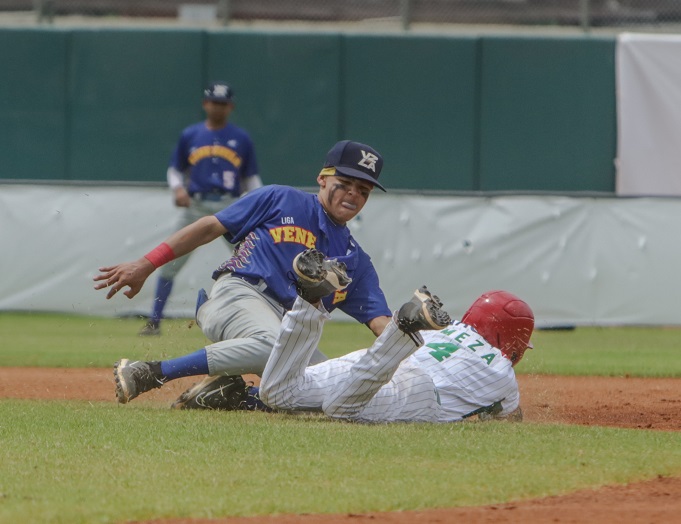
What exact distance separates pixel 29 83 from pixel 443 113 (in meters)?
4.46

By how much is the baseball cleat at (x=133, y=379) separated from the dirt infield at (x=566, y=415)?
2.65ft

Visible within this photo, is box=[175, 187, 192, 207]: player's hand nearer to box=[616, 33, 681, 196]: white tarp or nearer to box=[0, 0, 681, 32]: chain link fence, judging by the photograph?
box=[0, 0, 681, 32]: chain link fence

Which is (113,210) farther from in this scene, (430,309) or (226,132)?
(430,309)

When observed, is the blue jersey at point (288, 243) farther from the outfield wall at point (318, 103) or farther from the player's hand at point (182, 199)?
the outfield wall at point (318, 103)

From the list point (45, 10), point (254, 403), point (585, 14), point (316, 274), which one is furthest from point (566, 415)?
point (45, 10)

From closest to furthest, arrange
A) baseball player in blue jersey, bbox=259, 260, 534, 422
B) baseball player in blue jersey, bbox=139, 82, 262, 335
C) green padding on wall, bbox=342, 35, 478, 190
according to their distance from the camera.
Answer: baseball player in blue jersey, bbox=259, 260, 534, 422
baseball player in blue jersey, bbox=139, 82, 262, 335
green padding on wall, bbox=342, 35, 478, 190

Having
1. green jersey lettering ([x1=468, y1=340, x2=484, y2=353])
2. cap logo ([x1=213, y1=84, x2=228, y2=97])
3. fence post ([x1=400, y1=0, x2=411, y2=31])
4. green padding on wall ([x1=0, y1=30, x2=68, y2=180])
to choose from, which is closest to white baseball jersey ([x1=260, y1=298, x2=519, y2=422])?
green jersey lettering ([x1=468, y1=340, x2=484, y2=353])

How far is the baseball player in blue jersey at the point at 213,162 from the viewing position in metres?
11.1

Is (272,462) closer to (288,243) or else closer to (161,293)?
(288,243)

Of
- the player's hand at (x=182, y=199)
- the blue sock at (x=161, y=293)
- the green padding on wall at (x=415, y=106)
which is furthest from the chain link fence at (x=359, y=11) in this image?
the blue sock at (x=161, y=293)

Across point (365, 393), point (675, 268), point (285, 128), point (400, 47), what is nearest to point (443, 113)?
point (400, 47)

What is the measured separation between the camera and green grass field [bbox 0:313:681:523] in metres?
3.97

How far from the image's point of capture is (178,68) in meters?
13.4

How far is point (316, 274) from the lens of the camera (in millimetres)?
4977
